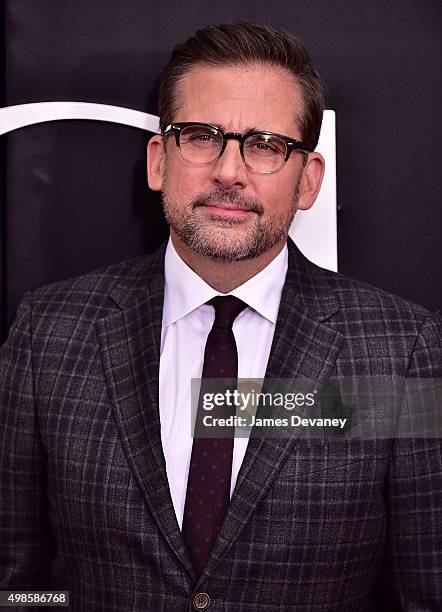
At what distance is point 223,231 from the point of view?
139cm

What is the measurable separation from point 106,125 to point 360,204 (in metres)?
0.57

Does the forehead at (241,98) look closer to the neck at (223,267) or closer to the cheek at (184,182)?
the cheek at (184,182)

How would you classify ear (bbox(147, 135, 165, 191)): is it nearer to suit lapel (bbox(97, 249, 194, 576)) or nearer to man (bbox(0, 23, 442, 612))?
man (bbox(0, 23, 442, 612))

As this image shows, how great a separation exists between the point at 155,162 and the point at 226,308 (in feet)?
1.12

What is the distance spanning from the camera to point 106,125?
1.68 meters

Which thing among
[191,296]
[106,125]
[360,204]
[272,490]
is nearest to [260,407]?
[272,490]

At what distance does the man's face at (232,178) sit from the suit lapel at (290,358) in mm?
110

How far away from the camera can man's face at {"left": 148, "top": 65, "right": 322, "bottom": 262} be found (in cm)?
138

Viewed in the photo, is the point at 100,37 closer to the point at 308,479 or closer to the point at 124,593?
the point at 308,479

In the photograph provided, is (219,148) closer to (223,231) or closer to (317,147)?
(223,231)

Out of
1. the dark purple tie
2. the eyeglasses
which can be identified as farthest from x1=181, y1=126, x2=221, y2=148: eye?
the dark purple tie

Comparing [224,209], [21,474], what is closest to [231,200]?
[224,209]

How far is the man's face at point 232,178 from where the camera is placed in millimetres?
1380

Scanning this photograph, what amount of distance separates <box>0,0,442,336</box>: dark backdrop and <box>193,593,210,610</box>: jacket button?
730 millimetres
